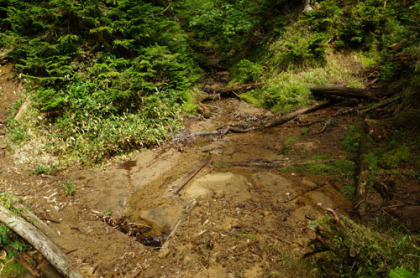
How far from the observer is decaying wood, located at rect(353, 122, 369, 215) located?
3.74m

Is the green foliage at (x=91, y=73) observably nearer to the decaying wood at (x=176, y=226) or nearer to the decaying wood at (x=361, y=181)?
the decaying wood at (x=176, y=226)

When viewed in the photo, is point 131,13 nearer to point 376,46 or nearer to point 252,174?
point 252,174

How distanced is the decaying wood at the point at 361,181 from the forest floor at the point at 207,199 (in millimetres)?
147

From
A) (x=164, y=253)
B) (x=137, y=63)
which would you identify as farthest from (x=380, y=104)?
(x=137, y=63)

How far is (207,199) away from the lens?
14.9 feet

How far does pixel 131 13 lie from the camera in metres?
7.30

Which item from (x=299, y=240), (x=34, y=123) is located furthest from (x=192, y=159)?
(x=34, y=123)

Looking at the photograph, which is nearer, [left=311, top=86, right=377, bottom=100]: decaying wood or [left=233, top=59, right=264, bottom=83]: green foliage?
[left=311, top=86, right=377, bottom=100]: decaying wood

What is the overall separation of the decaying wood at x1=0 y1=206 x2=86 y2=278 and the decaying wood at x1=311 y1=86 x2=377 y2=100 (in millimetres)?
8225

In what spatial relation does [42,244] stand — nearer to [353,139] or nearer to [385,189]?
[385,189]

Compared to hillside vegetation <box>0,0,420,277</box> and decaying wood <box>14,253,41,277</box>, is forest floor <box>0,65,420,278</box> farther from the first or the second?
decaying wood <box>14,253,41,277</box>

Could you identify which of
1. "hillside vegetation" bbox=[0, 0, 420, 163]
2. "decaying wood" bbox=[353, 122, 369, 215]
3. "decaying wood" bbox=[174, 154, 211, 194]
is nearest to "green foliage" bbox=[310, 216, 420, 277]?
"decaying wood" bbox=[353, 122, 369, 215]

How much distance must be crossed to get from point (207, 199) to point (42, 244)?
2.68 metres

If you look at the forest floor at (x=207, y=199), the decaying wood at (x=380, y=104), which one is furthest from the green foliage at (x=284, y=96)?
the decaying wood at (x=380, y=104)
